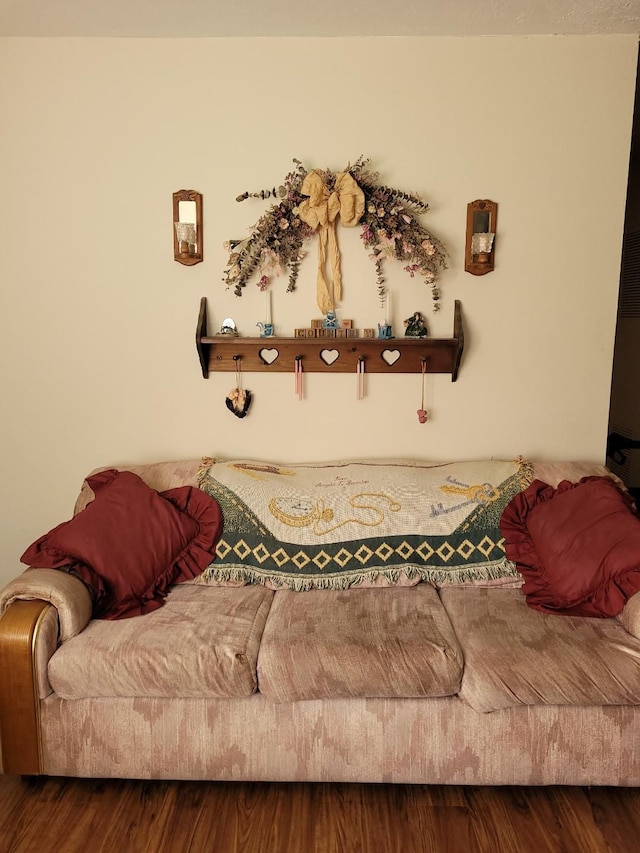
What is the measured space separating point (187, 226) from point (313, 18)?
2.87 feet

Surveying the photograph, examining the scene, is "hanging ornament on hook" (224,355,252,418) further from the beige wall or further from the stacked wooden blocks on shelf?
the stacked wooden blocks on shelf

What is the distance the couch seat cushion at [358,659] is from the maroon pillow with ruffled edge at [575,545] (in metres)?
0.41

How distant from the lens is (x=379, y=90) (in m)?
2.70

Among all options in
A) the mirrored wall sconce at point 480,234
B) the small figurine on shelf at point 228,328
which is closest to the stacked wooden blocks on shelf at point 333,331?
the small figurine on shelf at point 228,328

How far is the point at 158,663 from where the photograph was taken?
1.98 meters

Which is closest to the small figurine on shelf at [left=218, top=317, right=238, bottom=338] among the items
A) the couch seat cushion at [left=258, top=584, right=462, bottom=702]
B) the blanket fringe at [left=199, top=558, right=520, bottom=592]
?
the blanket fringe at [left=199, top=558, right=520, bottom=592]

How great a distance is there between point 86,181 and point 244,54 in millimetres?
794

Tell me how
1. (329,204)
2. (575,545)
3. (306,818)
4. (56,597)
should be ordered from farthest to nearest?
(329,204) < (575,545) < (56,597) < (306,818)

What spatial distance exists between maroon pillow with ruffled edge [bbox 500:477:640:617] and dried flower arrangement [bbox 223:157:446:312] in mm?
911

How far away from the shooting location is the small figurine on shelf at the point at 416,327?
2779mm

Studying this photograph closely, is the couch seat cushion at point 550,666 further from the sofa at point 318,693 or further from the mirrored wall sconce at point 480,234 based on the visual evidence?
the mirrored wall sconce at point 480,234

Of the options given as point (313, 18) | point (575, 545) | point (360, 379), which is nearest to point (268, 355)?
point (360, 379)

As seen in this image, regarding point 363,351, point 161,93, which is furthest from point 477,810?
point 161,93

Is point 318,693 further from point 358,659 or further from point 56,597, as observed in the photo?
point 56,597
